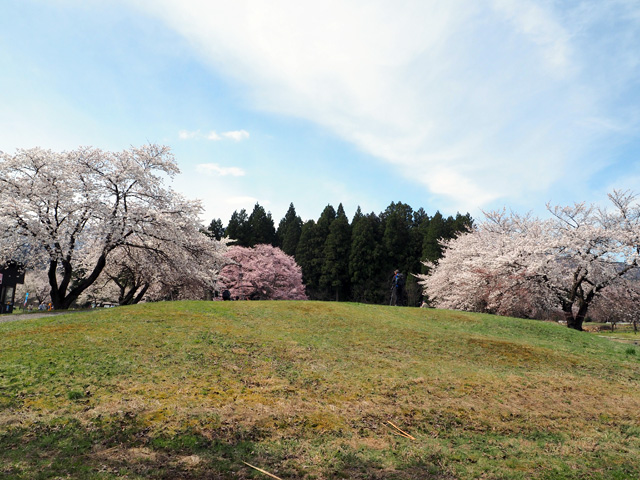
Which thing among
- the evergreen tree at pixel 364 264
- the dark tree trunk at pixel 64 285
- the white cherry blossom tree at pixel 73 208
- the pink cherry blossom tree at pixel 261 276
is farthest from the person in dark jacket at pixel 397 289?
the evergreen tree at pixel 364 264

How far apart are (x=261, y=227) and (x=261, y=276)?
20.0m

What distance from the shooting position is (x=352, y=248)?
193ft

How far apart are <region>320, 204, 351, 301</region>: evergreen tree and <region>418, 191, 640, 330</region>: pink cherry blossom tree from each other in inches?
1115

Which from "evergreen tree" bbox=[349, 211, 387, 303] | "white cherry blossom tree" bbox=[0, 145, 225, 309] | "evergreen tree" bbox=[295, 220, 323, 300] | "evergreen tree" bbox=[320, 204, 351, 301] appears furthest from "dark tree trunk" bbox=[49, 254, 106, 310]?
"evergreen tree" bbox=[349, 211, 387, 303]

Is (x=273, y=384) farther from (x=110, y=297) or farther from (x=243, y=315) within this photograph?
(x=110, y=297)

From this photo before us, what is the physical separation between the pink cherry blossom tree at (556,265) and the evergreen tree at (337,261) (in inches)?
1115

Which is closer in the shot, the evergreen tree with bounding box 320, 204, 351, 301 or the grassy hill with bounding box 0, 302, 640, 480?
the grassy hill with bounding box 0, 302, 640, 480

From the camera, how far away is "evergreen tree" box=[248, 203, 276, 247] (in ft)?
203

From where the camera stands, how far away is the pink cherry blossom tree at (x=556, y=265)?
2447 cm

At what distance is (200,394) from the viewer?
6.79 metres

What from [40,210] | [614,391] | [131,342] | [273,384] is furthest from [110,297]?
[614,391]

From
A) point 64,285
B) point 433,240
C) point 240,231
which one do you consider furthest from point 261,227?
Answer: point 64,285

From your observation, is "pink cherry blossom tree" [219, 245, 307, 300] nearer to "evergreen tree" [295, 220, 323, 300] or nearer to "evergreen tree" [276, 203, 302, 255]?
"evergreen tree" [295, 220, 323, 300]

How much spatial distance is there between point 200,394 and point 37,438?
238 centimetres
